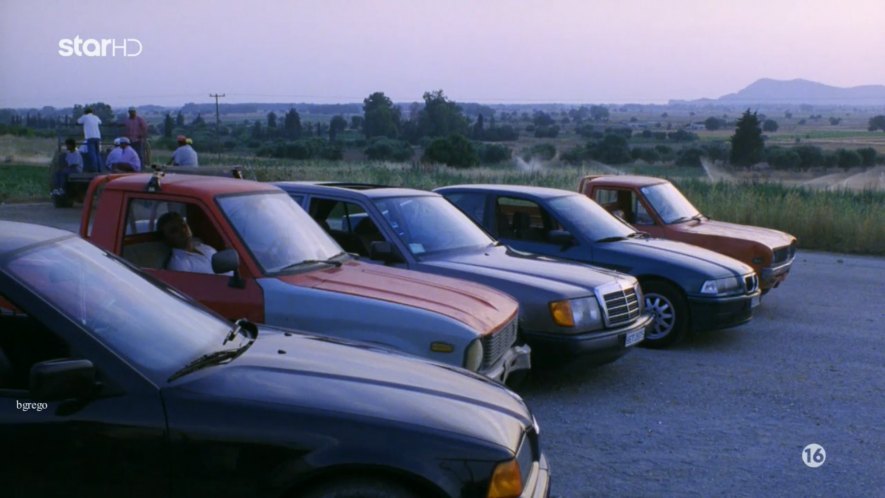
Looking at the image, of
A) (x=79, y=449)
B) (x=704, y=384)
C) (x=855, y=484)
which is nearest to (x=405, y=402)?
(x=79, y=449)

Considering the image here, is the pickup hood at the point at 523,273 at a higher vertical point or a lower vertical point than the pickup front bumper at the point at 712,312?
higher

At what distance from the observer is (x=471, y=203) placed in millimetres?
10398

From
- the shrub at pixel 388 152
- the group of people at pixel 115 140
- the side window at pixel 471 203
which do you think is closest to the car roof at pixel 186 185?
the side window at pixel 471 203

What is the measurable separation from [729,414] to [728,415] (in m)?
0.03

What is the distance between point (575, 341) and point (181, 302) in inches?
149

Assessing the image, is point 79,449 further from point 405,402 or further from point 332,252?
point 332,252

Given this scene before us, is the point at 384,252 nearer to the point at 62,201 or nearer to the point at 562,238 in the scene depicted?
the point at 562,238

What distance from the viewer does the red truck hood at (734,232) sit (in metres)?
11.8

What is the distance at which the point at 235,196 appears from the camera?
685cm

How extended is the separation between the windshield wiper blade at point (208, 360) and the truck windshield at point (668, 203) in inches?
340

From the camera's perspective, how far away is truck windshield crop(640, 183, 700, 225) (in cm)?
1205

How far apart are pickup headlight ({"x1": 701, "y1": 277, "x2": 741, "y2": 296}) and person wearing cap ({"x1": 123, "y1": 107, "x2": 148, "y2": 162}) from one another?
16.8 m

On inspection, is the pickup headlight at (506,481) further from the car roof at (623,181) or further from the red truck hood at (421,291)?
the car roof at (623,181)

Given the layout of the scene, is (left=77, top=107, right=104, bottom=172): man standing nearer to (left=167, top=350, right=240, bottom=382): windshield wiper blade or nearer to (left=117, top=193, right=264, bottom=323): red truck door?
(left=117, top=193, right=264, bottom=323): red truck door
